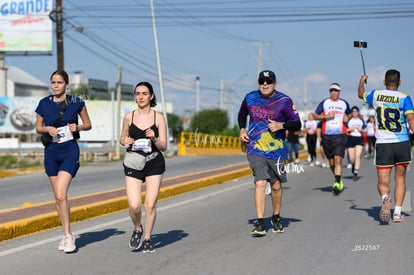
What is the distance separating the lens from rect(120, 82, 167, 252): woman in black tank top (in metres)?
6.80

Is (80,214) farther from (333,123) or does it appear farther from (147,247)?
(333,123)

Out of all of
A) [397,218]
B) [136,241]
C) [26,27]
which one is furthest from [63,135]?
[26,27]

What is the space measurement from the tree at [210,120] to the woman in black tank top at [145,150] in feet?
215

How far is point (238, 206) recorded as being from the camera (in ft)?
37.3

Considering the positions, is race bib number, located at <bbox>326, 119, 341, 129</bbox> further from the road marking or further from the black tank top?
the black tank top

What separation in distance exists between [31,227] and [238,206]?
3886 millimetres

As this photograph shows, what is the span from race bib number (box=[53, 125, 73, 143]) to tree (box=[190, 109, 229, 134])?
65340mm

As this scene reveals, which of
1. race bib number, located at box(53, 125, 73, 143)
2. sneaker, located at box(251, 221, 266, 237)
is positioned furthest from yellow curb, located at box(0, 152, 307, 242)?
sneaker, located at box(251, 221, 266, 237)

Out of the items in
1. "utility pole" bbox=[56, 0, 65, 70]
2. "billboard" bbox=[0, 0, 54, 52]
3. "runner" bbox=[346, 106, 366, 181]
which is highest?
"billboard" bbox=[0, 0, 54, 52]

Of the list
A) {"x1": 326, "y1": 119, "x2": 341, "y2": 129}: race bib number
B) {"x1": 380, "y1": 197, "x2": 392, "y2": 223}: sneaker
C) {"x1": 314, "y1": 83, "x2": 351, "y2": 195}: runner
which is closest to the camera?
{"x1": 380, "y1": 197, "x2": 392, "y2": 223}: sneaker

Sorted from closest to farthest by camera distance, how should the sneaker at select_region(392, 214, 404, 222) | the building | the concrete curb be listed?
1. the concrete curb
2. the sneaker at select_region(392, 214, 404, 222)
3. the building

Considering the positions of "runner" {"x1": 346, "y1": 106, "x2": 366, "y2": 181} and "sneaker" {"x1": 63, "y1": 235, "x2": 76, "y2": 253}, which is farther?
"runner" {"x1": 346, "y1": 106, "x2": 366, "y2": 181}

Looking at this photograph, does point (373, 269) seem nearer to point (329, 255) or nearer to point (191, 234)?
point (329, 255)

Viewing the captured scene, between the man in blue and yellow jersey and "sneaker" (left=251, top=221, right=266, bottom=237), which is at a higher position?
the man in blue and yellow jersey
